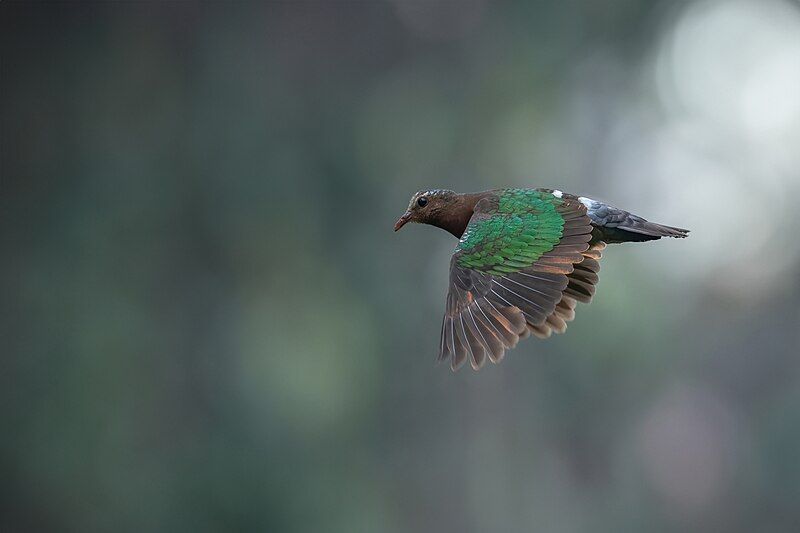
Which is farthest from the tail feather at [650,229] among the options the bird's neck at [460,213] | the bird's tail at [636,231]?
the bird's neck at [460,213]

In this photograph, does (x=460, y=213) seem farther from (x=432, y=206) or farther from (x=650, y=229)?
(x=650, y=229)

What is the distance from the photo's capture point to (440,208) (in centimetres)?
460

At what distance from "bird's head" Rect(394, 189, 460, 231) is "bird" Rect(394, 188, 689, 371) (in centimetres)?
13

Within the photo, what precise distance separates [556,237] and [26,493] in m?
11.3

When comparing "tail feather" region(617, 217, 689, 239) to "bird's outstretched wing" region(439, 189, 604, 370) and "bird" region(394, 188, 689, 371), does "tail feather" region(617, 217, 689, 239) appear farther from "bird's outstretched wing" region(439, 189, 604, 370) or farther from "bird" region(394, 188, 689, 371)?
"bird's outstretched wing" region(439, 189, 604, 370)

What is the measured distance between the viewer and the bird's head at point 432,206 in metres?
4.55

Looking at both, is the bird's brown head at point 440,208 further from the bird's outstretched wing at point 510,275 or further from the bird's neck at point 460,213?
the bird's outstretched wing at point 510,275

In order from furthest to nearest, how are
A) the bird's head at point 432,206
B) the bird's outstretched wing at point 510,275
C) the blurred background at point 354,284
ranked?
the blurred background at point 354,284
the bird's head at point 432,206
the bird's outstretched wing at point 510,275

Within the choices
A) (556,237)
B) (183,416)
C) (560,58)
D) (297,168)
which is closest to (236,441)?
(183,416)

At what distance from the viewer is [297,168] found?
53.7 ft

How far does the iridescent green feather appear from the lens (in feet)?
13.7

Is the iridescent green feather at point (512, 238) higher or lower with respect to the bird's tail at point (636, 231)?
lower

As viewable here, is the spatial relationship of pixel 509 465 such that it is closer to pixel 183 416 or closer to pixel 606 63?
pixel 183 416

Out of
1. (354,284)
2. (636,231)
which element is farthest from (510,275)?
(354,284)
